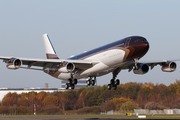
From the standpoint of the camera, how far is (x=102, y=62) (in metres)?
49.8

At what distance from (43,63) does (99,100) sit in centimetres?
3766

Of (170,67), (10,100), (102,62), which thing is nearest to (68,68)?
(102,62)

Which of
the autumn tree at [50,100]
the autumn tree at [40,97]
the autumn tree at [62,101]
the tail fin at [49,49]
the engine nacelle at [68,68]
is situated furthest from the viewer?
the autumn tree at [40,97]

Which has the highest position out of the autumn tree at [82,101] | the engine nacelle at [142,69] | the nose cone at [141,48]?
the nose cone at [141,48]

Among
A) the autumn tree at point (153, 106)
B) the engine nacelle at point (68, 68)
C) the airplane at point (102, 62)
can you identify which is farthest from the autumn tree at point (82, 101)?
the engine nacelle at point (68, 68)

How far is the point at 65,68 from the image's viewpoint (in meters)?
51.3

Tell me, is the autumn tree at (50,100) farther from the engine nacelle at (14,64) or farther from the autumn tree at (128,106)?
the engine nacelle at (14,64)

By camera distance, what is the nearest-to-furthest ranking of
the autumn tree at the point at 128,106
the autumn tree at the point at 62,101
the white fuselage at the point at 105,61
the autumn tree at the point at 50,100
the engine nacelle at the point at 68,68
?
the white fuselage at the point at 105,61, the engine nacelle at the point at 68,68, the autumn tree at the point at 128,106, the autumn tree at the point at 62,101, the autumn tree at the point at 50,100

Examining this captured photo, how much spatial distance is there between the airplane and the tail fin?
7.57 m

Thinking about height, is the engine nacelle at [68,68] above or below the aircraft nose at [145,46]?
below

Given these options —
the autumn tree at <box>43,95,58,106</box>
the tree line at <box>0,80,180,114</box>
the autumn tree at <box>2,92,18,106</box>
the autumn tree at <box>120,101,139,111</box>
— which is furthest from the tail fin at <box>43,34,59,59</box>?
the autumn tree at <box>2,92,18,106</box>

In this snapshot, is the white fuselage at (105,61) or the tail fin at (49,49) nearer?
the white fuselage at (105,61)

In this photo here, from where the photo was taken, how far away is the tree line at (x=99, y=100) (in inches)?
3351

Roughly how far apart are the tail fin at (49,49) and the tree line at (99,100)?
24461mm
